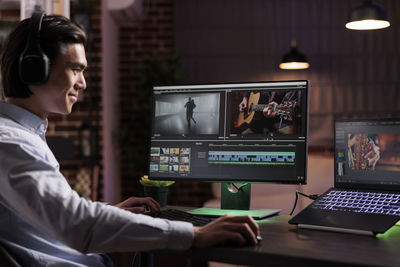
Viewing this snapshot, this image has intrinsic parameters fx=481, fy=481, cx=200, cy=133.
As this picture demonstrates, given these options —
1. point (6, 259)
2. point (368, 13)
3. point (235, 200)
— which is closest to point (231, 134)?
point (235, 200)

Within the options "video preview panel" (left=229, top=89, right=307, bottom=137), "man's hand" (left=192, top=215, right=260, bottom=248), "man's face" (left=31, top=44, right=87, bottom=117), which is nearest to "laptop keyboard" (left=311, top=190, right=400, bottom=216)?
"video preview panel" (left=229, top=89, right=307, bottom=137)

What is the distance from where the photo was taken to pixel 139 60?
17.5 feet

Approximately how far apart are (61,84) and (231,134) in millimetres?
617

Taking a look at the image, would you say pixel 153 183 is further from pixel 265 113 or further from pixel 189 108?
pixel 265 113

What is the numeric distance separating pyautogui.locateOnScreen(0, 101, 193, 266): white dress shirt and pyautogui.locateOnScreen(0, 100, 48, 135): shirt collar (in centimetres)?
10

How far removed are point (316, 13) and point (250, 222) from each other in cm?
447

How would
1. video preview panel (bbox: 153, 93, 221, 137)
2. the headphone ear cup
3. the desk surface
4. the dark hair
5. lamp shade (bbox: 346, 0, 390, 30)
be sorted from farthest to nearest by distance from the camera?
lamp shade (bbox: 346, 0, 390, 30) < video preview panel (bbox: 153, 93, 221, 137) < the dark hair < the headphone ear cup < the desk surface

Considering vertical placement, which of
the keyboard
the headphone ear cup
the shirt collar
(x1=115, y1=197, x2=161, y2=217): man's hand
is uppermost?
the headphone ear cup

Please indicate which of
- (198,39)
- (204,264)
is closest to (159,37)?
(198,39)

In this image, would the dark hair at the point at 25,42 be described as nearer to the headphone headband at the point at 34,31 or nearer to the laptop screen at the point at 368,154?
the headphone headband at the point at 34,31

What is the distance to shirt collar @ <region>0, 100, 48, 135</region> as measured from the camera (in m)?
1.22

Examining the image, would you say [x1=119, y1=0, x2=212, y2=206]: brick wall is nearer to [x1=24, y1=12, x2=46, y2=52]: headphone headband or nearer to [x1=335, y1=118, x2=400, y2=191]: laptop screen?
[x1=335, y1=118, x2=400, y2=191]: laptop screen

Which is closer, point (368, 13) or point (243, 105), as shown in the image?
point (243, 105)

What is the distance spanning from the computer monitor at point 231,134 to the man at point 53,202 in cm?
45
